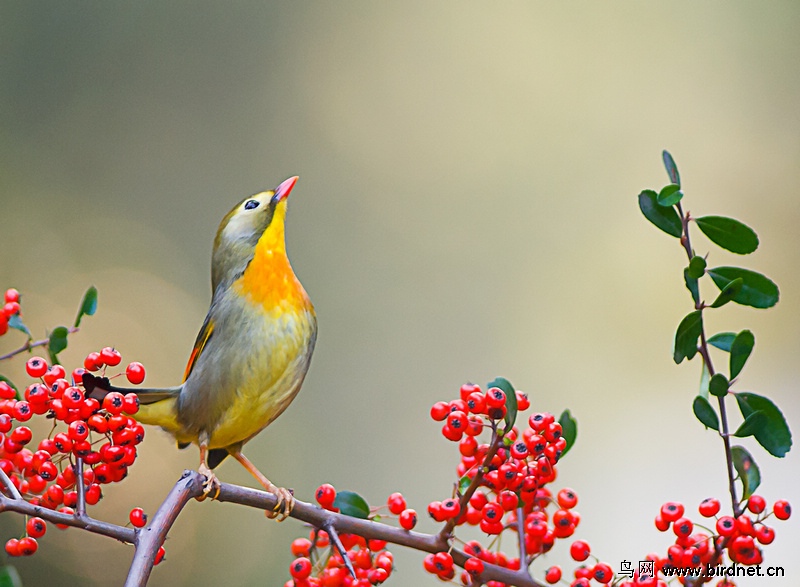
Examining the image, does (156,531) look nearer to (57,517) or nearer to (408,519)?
(57,517)

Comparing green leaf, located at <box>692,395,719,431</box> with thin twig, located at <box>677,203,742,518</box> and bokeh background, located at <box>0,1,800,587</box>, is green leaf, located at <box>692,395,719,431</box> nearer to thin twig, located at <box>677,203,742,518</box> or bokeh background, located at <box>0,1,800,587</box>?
thin twig, located at <box>677,203,742,518</box>

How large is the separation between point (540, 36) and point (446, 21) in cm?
33

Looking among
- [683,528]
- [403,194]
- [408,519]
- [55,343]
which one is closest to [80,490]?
[55,343]

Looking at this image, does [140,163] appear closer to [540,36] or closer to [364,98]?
[364,98]

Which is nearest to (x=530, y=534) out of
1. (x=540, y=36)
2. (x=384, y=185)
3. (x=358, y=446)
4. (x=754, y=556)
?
(x=754, y=556)

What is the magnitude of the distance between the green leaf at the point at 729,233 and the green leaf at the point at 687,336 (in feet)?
0.26

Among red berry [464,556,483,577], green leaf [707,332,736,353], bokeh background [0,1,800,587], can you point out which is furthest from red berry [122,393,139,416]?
bokeh background [0,1,800,587]

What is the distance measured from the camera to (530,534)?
0.87m

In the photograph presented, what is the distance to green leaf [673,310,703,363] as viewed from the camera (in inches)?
30.8

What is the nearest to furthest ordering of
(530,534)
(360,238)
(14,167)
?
1. (530,534)
2. (14,167)
3. (360,238)

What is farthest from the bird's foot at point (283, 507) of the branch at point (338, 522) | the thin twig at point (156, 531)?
the thin twig at point (156, 531)

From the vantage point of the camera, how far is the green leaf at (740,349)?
0.75 m

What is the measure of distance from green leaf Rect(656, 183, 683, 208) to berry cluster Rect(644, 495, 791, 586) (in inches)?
10.6

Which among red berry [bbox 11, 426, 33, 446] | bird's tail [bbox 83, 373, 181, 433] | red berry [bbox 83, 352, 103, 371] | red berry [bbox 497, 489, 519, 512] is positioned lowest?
red berry [bbox 11, 426, 33, 446]
